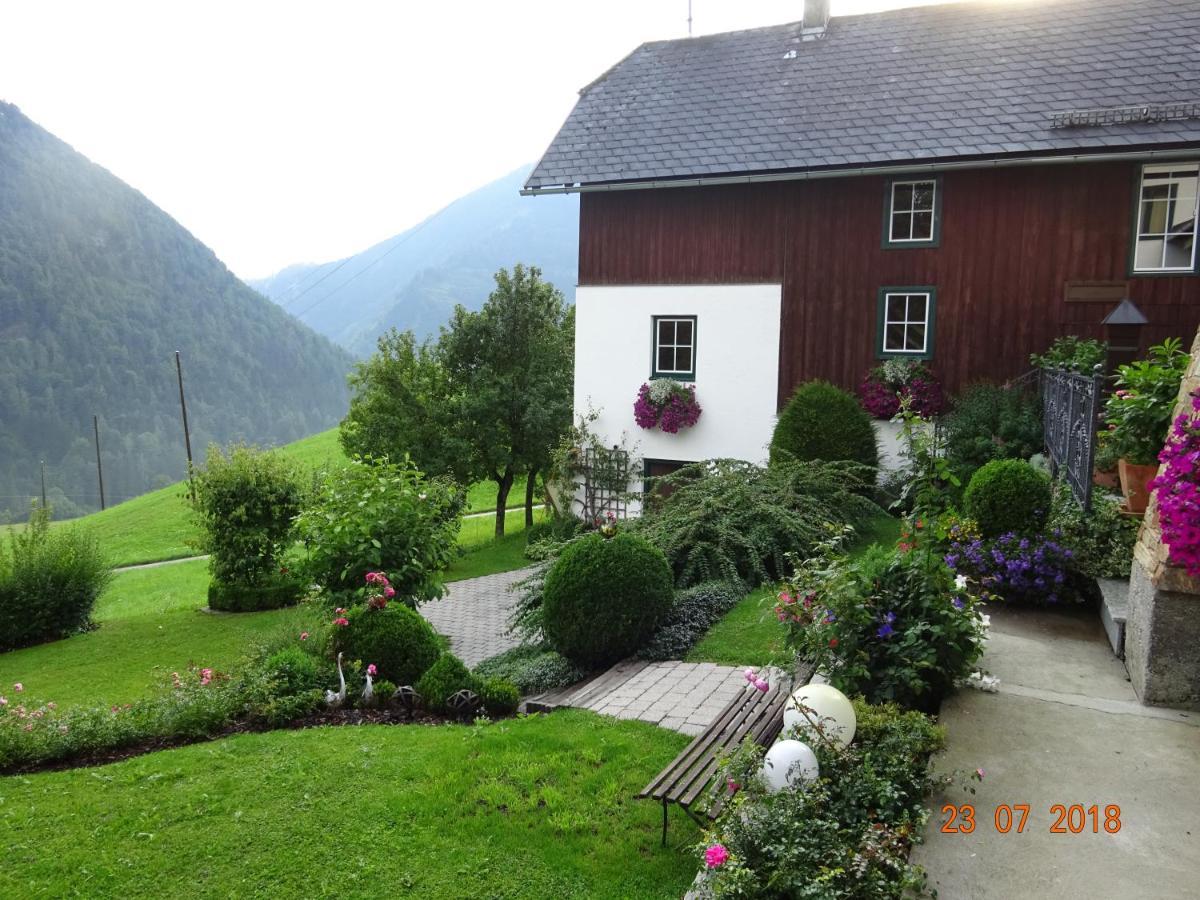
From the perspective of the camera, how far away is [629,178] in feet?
51.9

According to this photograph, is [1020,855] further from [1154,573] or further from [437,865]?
[437,865]

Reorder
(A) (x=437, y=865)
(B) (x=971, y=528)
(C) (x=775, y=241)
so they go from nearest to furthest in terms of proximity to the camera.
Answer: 1. (A) (x=437, y=865)
2. (B) (x=971, y=528)
3. (C) (x=775, y=241)

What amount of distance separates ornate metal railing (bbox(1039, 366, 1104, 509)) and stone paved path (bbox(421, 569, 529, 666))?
20.5 feet

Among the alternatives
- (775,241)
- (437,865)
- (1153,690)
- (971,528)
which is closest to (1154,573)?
(1153,690)

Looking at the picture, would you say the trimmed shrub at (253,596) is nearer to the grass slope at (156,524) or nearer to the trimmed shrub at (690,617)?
the trimmed shrub at (690,617)

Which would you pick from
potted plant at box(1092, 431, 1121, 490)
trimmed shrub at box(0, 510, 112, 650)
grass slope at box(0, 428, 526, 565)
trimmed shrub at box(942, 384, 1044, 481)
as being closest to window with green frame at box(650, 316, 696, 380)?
trimmed shrub at box(942, 384, 1044, 481)

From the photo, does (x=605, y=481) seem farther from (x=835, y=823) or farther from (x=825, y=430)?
(x=835, y=823)

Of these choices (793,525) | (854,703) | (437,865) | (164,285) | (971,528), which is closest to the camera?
(437,865)

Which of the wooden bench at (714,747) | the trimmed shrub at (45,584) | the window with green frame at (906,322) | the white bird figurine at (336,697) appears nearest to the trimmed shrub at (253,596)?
the trimmed shrub at (45,584)

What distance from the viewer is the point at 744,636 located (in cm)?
812

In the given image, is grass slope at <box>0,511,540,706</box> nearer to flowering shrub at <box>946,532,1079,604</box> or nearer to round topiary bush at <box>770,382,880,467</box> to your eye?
flowering shrub at <box>946,532,1079,604</box>

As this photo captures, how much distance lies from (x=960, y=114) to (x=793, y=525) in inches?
330

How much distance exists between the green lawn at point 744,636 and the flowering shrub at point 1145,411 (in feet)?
9.25
